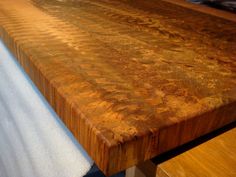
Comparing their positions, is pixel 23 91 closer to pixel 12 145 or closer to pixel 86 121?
→ pixel 12 145

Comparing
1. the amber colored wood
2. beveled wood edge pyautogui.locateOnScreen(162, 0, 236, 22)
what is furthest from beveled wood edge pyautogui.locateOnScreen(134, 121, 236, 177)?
beveled wood edge pyautogui.locateOnScreen(162, 0, 236, 22)

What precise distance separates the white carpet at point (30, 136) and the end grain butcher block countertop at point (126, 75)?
0.07 meters

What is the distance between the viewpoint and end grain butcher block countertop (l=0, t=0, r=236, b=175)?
0.92 ft

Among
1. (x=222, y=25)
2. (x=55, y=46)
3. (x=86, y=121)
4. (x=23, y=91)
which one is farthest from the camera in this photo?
(x=222, y=25)

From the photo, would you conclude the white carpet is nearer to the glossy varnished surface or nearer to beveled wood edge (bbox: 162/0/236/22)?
the glossy varnished surface

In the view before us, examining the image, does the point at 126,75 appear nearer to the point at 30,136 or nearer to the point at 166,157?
the point at 166,157

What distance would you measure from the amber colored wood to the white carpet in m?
0.10

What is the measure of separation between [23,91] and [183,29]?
1.20 ft

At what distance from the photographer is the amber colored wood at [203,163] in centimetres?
31

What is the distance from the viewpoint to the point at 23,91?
1.84 feet

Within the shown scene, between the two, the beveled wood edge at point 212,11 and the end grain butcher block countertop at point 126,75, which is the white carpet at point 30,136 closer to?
the end grain butcher block countertop at point 126,75

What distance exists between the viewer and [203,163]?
317 millimetres

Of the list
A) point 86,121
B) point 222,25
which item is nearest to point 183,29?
point 222,25

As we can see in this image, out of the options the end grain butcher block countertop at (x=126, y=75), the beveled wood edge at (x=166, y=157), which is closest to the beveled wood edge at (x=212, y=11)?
the end grain butcher block countertop at (x=126, y=75)
